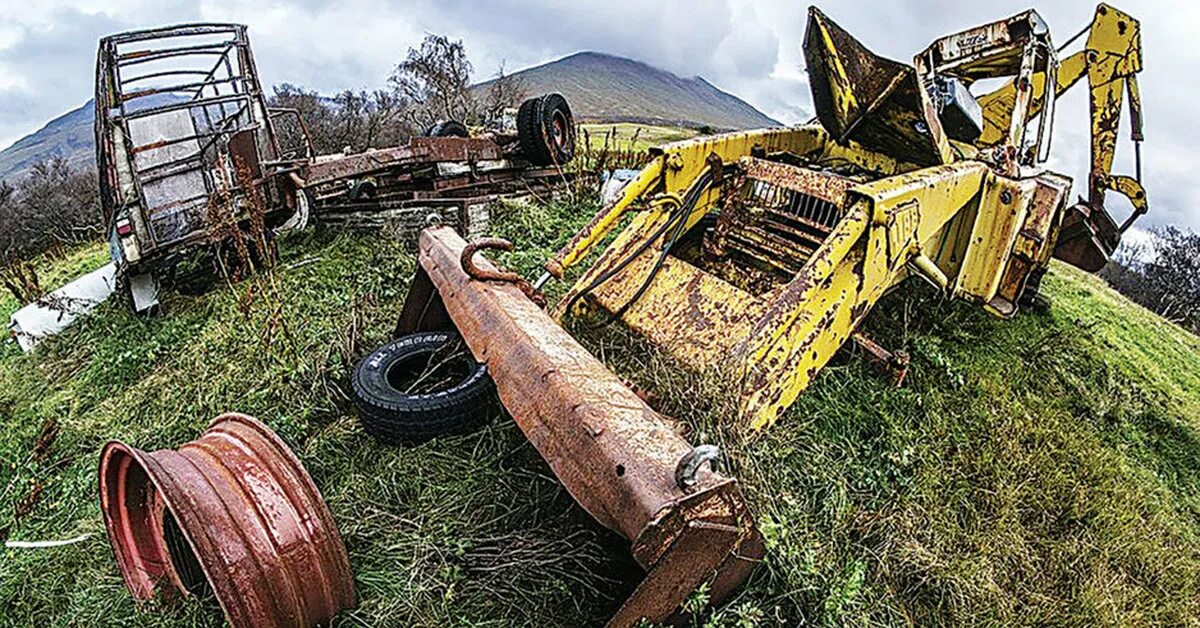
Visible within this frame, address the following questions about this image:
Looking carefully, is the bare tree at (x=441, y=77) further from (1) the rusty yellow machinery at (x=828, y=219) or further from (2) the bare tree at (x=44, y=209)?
(1) the rusty yellow machinery at (x=828, y=219)

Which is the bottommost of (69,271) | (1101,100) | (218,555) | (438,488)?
(69,271)

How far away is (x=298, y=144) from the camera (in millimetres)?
17703

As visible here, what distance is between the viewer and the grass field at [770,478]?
9.16 ft

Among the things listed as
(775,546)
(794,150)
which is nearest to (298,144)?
(794,150)

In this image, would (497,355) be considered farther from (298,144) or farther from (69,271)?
(298,144)

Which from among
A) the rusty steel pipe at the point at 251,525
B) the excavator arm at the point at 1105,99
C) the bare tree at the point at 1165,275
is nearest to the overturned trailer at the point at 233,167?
the rusty steel pipe at the point at 251,525

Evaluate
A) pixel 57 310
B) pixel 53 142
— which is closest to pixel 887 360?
pixel 57 310

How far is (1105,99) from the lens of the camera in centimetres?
569

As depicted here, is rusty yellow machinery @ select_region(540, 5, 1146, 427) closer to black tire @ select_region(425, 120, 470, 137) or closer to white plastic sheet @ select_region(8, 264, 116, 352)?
black tire @ select_region(425, 120, 470, 137)

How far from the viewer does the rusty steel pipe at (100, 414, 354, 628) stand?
2.24m

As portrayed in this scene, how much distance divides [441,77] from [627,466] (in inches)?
718

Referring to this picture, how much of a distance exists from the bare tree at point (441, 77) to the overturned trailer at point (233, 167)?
10.5m

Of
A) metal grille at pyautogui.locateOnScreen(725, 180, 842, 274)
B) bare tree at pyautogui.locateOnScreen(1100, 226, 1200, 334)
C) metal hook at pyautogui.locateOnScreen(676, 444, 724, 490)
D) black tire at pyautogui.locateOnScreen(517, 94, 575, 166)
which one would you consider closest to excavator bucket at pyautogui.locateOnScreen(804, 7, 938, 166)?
metal grille at pyautogui.locateOnScreen(725, 180, 842, 274)

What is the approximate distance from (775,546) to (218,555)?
77.8 inches
